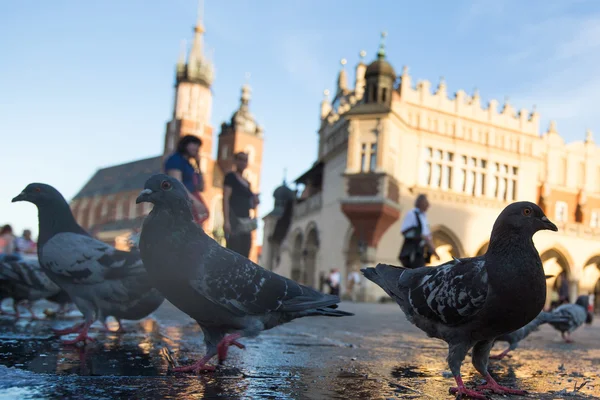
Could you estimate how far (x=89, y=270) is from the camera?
12.7 feet

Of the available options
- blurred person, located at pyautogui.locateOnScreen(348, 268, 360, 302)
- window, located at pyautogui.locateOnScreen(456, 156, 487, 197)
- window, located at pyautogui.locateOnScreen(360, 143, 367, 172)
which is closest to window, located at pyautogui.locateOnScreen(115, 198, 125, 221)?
blurred person, located at pyautogui.locateOnScreen(348, 268, 360, 302)

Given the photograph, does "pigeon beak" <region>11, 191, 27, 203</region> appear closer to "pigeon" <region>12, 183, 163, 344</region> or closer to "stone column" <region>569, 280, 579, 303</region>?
"pigeon" <region>12, 183, 163, 344</region>

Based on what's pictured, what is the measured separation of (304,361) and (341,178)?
23.7 m

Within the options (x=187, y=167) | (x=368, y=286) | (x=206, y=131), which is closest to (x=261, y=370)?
(x=187, y=167)

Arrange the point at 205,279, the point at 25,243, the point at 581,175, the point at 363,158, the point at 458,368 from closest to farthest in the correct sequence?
the point at 458,368 → the point at 205,279 → the point at 25,243 → the point at 363,158 → the point at 581,175

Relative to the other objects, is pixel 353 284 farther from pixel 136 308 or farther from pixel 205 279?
pixel 205 279

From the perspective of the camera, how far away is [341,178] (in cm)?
2681

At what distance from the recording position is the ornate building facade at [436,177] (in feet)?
81.1

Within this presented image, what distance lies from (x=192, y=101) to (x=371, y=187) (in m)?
50.6

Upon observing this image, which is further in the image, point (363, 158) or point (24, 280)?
point (363, 158)

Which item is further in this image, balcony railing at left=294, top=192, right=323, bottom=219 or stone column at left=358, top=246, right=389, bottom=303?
balcony railing at left=294, top=192, right=323, bottom=219

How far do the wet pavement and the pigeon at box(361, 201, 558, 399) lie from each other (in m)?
0.24

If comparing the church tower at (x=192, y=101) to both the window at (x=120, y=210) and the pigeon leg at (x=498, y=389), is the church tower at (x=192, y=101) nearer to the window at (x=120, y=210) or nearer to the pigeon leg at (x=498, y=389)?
the window at (x=120, y=210)

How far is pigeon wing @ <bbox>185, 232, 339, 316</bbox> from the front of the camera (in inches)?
109
